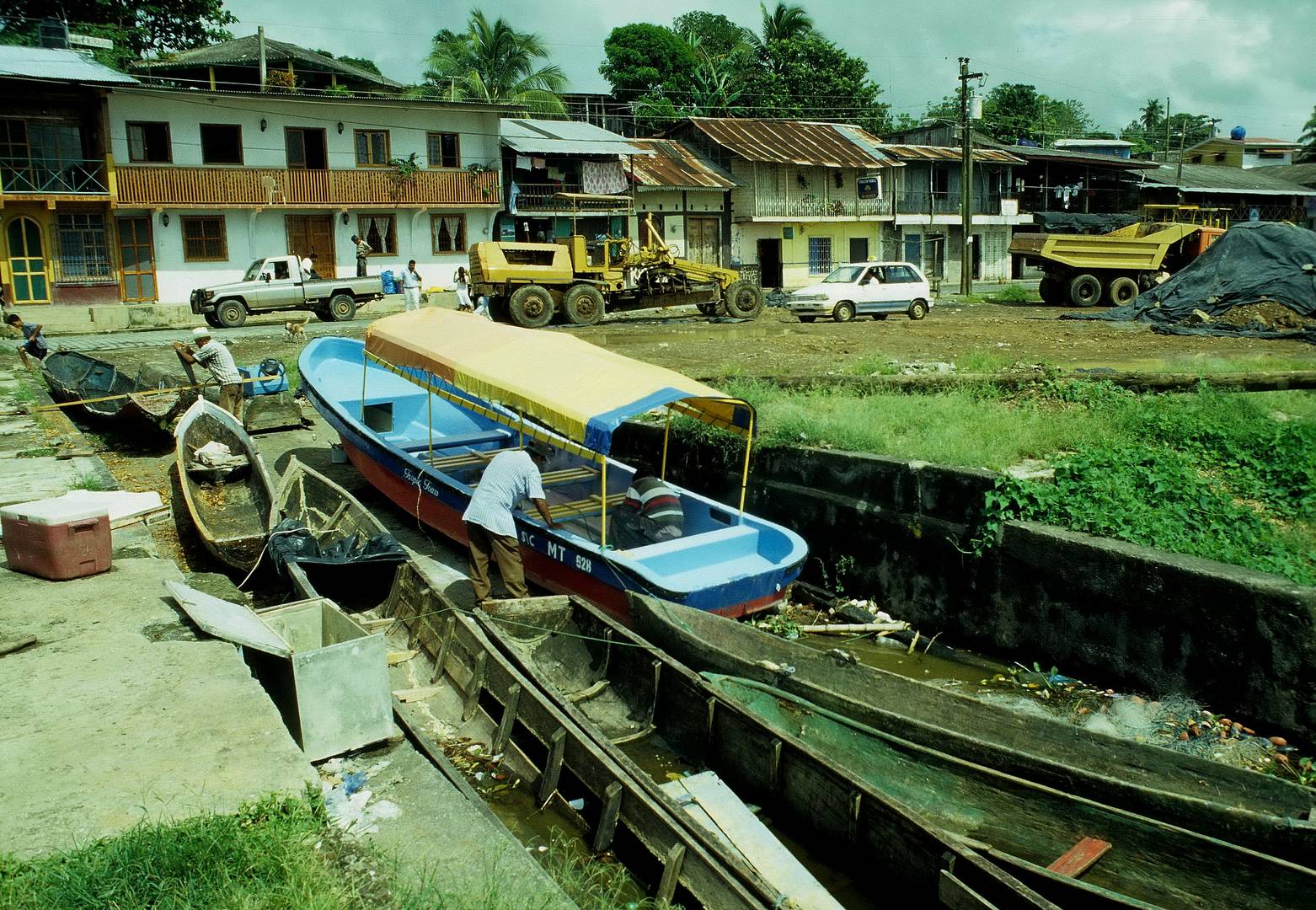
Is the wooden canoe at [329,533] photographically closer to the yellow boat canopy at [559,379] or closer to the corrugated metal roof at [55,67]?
the yellow boat canopy at [559,379]

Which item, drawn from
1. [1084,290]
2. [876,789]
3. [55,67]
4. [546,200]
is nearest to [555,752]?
[876,789]

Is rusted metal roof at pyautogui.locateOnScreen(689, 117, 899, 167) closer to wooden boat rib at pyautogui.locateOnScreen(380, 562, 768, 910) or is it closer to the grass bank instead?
the grass bank

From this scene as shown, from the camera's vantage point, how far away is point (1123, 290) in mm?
26953

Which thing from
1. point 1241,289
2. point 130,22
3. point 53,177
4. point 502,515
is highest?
point 130,22

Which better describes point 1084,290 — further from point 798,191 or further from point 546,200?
point 546,200

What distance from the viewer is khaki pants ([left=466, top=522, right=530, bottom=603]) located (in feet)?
28.1

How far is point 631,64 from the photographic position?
49594 millimetres

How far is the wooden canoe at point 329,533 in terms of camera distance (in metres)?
8.39

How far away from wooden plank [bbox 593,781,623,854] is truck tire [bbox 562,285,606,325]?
18100mm

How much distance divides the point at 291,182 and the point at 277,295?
7344 mm

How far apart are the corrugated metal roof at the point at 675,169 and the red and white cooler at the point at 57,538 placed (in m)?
31.0

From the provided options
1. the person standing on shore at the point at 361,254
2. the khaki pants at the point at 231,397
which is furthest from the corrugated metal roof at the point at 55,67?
the khaki pants at the point at 231,397

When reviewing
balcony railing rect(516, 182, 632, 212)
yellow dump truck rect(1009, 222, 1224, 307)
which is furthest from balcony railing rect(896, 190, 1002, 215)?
yellow dump truck rect(1009, 222, 1224, 307)

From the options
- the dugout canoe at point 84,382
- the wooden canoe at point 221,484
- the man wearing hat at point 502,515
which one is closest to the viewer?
the man wearing hat at point 502,515
